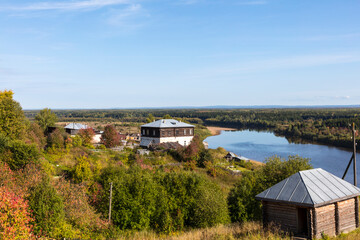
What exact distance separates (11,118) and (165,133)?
24.5 metres

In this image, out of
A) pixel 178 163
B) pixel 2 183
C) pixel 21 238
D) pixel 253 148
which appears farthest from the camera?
pixel 253 148

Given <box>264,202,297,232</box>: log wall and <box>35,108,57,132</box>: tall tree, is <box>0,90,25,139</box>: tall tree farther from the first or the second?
<box>264,202,297,232</box>: log wall

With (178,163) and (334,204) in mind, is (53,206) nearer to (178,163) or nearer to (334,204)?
(334,204)

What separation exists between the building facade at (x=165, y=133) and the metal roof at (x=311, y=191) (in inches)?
1542

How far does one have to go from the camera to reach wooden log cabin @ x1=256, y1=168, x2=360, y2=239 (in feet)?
46.3

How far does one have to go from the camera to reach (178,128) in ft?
186

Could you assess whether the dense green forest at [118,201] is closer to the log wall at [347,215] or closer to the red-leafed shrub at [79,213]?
the red-leafed shrub at [79,213]

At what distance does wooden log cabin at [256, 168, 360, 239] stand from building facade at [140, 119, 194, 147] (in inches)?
1547

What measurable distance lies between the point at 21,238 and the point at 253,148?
6875 cm

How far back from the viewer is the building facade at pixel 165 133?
179 ft

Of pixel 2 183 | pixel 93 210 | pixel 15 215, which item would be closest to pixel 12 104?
pixel 2 183

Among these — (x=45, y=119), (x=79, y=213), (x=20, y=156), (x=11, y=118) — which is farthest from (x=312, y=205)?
(x=45, y=119)

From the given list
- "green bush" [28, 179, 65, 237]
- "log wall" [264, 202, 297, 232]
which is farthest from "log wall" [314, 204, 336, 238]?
"green bush" [28, 179, 65, 237]

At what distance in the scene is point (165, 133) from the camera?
181 ft
